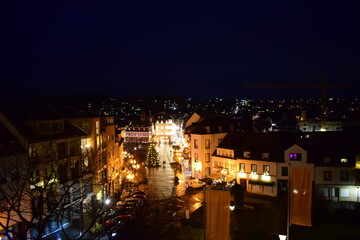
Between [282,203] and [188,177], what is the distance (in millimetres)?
17157

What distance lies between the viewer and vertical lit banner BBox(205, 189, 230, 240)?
636 inches

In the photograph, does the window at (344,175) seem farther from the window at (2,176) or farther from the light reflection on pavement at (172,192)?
the window at (2,176)

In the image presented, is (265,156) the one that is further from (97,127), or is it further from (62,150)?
(62,150)

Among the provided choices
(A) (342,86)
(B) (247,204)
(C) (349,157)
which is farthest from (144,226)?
(A) (342,86)

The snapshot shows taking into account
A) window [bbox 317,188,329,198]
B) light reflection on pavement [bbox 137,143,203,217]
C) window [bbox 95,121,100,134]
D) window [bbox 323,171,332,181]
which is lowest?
light reflection on pavement [bbox 137,143,203,217]

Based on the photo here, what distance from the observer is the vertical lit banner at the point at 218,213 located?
16.2 m

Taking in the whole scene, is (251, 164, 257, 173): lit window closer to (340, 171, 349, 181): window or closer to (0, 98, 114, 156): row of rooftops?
(340, 171, 349, 181): window

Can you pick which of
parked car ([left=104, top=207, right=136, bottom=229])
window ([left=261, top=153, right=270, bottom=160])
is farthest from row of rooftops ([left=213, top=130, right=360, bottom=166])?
parked car ([left=104, top=207, right=136, bottom=229])

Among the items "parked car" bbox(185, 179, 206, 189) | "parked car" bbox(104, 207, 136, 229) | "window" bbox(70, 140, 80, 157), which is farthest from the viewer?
"parked car" bbox(185, 179, 206, 189)

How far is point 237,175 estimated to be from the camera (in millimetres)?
37156

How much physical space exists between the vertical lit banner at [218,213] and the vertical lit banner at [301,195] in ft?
15.4

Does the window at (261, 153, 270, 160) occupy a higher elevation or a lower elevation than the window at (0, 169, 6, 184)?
lower

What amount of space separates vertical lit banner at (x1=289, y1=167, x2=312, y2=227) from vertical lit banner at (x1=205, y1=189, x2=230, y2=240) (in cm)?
469

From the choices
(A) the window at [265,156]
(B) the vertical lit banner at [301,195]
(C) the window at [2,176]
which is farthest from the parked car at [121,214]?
(A) the window at [265,156]
